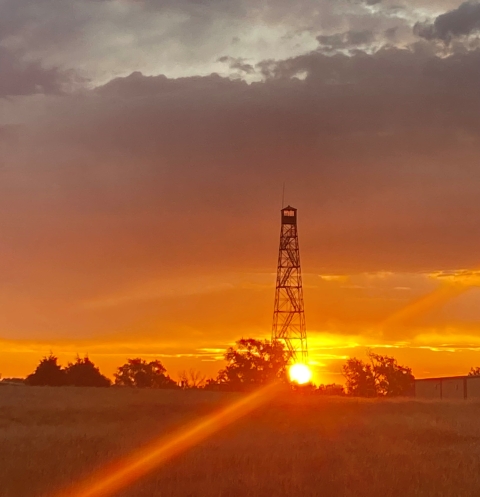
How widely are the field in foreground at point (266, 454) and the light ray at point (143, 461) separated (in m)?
0.40

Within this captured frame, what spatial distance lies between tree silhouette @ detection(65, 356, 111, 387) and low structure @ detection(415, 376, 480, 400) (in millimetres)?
34472

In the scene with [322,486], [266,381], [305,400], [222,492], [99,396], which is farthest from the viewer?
[266,381]

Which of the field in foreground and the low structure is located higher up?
the field in foreground

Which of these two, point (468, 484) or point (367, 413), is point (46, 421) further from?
point (468, 484)

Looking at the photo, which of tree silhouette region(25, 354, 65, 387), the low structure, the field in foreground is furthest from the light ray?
the low structure

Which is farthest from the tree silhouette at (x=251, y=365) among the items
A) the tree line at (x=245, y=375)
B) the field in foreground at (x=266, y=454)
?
the field in foreground at (x=266, y=454)

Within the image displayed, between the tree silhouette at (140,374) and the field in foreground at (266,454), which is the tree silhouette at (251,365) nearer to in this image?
the tree silhouette at (140,374)

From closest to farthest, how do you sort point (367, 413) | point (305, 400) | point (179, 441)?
point (179, 441) < point (367, 413) < point (305, 400)

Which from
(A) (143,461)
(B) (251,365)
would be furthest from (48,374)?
(A) (143,461)

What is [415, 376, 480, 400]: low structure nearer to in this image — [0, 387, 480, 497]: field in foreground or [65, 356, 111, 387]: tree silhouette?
[65, 356, 111, 387]: tree silhouette

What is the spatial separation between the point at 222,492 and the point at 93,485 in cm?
286

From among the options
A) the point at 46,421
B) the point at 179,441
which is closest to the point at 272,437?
the point at 179,441

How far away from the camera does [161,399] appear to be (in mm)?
Result: 48156

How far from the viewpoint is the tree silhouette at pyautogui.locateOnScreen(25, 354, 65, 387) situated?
73.1 metres
